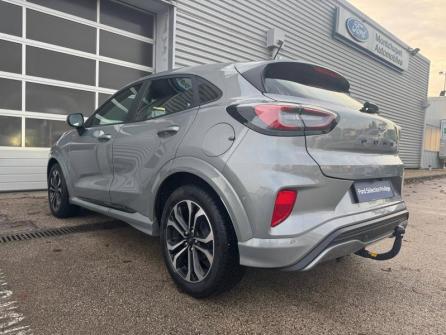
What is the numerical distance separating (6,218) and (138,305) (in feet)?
9.04

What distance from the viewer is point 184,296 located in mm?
2396

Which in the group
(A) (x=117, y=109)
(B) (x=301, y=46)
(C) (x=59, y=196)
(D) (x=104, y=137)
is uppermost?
(B) (x=301, y=46)

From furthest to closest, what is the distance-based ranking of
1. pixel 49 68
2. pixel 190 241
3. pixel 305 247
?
pixel 49 68 < pixel 190 241 < pixel 305 247

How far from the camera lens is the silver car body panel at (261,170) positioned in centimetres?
199

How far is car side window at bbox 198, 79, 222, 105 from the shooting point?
243cm

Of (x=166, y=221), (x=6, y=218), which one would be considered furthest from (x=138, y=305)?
(x=6, y=218)

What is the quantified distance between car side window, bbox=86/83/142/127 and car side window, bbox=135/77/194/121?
21 centimetres

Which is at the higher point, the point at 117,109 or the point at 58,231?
the point at 117,109

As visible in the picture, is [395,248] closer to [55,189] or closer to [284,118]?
[284,118]

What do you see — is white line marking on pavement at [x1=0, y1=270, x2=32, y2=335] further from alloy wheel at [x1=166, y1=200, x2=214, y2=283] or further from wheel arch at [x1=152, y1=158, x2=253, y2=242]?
wheel arch at [x1=152, y1=158, x2=253, y2=242]

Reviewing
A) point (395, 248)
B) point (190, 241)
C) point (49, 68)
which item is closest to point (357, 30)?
point (49, 68)

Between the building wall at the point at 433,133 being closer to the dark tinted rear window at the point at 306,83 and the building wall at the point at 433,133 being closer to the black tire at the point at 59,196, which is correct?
the dark tinted rear window at the point at 306,83

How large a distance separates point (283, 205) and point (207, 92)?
1.00 metres

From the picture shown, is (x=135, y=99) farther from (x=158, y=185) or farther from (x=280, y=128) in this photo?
(x=280, y=128)
